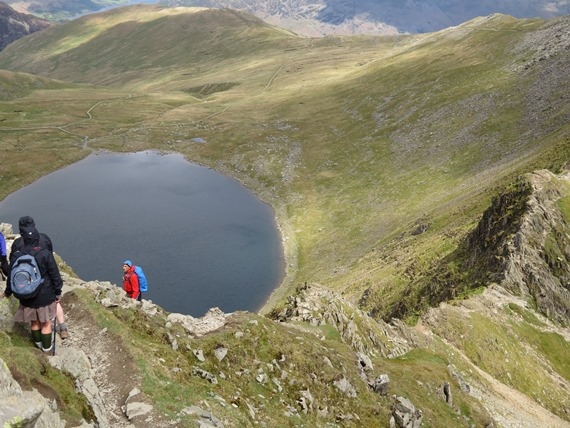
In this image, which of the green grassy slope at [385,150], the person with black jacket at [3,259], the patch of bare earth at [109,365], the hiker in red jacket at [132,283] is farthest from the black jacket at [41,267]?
the green grassy slope at [385,150]

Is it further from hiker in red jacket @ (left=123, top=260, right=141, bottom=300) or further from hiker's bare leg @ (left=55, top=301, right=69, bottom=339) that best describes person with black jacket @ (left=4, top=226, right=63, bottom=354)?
hiker in red jacket @ (left=123, top=260, right=141, bottom=300)

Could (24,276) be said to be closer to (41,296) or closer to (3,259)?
(41,296)

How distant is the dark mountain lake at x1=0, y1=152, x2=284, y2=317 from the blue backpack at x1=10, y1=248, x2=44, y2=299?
63037 millimetres

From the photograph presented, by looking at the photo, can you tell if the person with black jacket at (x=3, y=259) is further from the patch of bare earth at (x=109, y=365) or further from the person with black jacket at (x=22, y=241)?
A: the person with black jacket at (x=22, y=241)

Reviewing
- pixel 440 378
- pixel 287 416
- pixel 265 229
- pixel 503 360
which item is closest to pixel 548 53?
pixel 265 229

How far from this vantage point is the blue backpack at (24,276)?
17.5m

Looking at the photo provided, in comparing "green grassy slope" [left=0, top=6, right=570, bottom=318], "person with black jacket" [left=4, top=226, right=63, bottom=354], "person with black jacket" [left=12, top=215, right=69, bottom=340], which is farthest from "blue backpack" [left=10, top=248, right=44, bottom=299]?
"green grassy slope" [left=0, top=6, right=570, bottom=318]

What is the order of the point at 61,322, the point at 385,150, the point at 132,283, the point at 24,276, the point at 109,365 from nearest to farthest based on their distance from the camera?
the point at 24,276
the point at 61,322
the point at 109,365
the point at 132,283
the point at 385,150

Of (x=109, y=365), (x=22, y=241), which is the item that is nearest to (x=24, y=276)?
(x=22, y=241)

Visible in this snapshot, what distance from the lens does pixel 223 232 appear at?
11150cm

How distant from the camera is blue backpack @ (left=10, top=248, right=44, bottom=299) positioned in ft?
57.4

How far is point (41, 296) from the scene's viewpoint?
1825cm

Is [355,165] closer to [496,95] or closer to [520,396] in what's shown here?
[496,95]

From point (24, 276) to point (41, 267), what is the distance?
2.21ft
